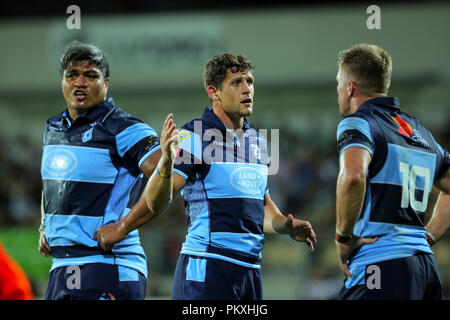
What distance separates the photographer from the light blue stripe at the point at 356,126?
10.8ft

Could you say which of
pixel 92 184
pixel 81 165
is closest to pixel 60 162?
pixel 81 165

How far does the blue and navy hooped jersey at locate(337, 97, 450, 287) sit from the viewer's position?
3307mm

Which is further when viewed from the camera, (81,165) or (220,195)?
(81,165)

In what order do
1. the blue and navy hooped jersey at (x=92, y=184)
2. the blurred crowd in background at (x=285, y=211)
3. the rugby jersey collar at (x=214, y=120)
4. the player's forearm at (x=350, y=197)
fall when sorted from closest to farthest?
the player's forearm at (x=350, y=197), the blue and navy hooped jersey at (x=92, y=184), the rugby jersey collar at (x=214, y=120), the blurred crowd in background at (x=285, y=211)

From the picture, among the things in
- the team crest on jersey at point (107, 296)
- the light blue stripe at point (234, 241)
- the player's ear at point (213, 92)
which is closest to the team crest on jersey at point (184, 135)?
the player's ear at point (213, 92)

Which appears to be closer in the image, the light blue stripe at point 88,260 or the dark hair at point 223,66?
the light blue stripe at point 88,260

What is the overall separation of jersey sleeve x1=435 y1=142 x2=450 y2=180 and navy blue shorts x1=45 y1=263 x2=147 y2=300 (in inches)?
77.4

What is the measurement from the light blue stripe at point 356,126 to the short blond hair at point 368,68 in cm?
31

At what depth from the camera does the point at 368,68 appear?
11.7ft

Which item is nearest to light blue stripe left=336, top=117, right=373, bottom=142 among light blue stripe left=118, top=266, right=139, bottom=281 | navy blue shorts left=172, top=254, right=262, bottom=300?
navy blue shorts left=172, top=254, right=262, bottom=300

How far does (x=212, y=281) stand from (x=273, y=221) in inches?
24.9

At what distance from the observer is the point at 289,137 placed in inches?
439

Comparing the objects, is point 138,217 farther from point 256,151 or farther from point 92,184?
point 256,151

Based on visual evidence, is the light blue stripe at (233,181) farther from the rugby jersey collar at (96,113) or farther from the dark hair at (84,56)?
the dark hair at (84,56)
